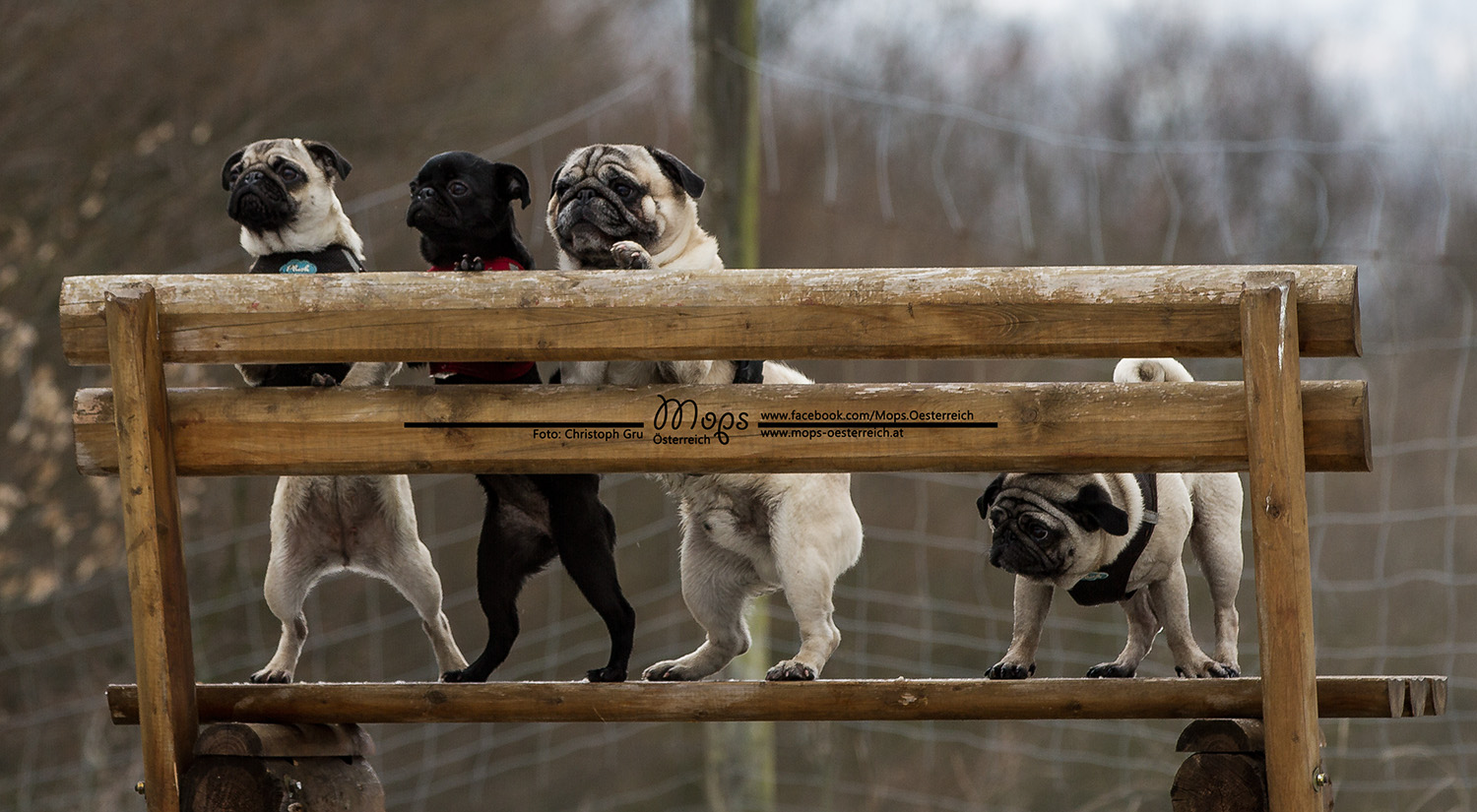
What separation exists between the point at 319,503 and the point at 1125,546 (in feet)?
6.55

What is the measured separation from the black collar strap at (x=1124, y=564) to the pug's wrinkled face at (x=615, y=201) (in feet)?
4.19

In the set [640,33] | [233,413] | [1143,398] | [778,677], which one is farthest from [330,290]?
[640,33]

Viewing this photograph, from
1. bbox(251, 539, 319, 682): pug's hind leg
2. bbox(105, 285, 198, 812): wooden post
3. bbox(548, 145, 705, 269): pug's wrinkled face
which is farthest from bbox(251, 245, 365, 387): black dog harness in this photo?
bbox(105, 285, 198, 812): wooden post

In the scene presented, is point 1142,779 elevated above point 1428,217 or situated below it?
below

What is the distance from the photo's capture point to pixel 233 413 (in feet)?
10.2

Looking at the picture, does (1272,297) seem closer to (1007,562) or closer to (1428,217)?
(1007,562)

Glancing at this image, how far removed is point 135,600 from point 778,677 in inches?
53.8

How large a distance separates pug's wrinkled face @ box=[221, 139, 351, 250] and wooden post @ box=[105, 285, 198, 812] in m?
0.77

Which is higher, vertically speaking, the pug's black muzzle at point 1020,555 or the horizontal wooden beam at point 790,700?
the pug's black muzzle at point 1020,555

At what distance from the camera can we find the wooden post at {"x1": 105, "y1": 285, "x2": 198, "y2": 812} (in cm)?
297

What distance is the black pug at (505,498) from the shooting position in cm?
359

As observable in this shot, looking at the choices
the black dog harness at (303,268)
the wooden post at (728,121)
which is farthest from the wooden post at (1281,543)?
the wooden post at (728,121)

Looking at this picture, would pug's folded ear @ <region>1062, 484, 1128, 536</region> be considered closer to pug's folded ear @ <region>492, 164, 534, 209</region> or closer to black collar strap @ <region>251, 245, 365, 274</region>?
pug's folded ear @ <region>492, 164, 534, 209</region>

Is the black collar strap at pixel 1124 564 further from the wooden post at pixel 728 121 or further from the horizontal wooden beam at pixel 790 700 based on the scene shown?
the wooden post at pixel 728 121
